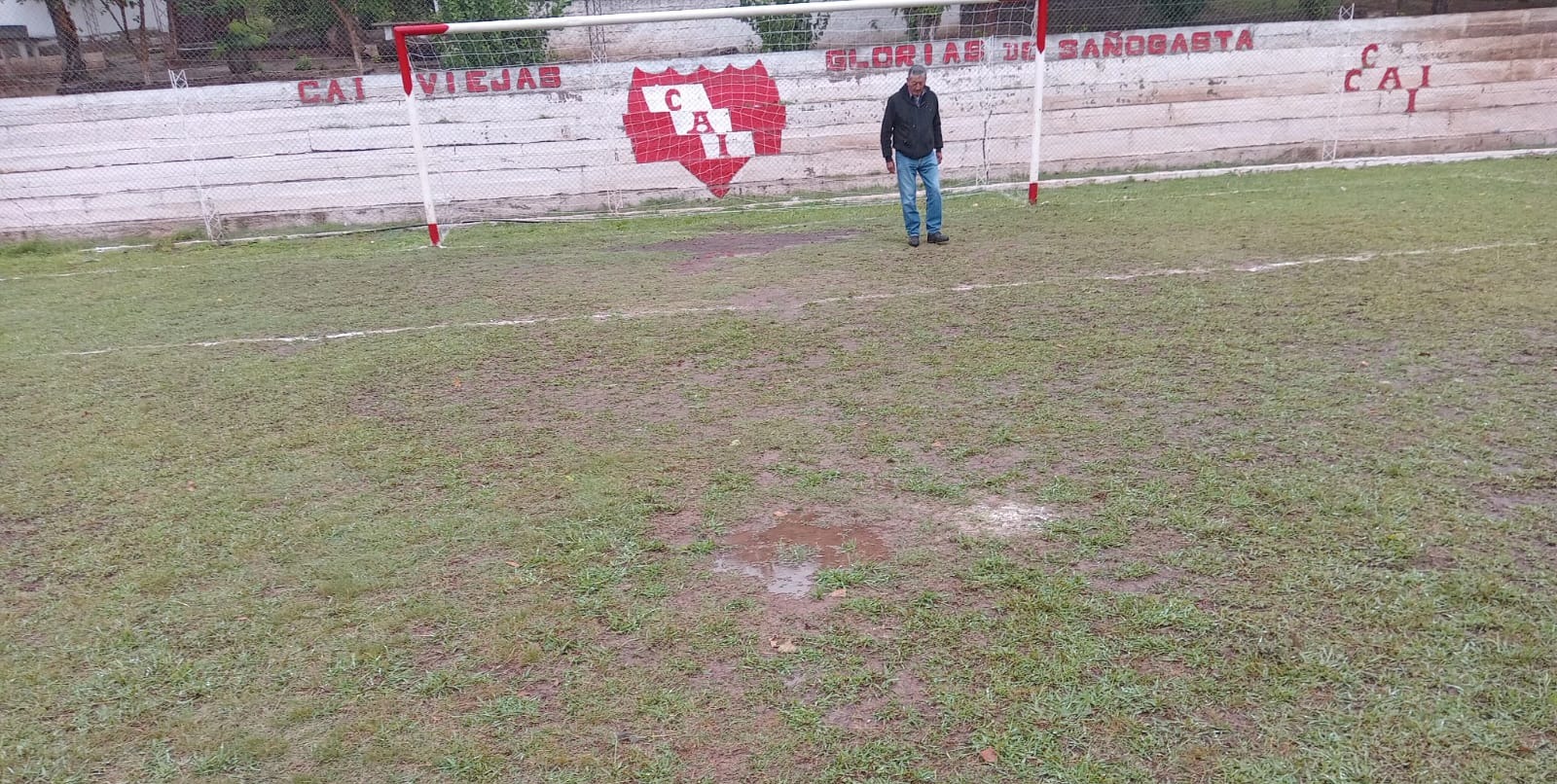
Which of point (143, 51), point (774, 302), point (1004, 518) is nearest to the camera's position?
point (1004, 518)

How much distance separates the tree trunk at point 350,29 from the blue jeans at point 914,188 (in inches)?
303

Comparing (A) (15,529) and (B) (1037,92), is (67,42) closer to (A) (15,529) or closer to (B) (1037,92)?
(A) (15,529)

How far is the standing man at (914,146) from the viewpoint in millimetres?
9562

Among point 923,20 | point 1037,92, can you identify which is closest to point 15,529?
point 1037,92

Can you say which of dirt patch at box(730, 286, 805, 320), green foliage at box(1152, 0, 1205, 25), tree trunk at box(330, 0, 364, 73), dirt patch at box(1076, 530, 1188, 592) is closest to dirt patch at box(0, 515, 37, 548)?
dirt patch at box(1076, 530, 1188, 592)

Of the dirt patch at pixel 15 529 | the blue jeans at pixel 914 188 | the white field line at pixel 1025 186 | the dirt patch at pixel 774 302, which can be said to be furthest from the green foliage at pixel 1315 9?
the dirt patch at pixel 15 529

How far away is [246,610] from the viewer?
369 centimetres

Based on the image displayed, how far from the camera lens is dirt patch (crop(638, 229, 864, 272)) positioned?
979cm

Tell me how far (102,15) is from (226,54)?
246 centimetres

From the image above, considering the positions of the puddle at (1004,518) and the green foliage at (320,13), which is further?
the green foliage at (320,13)

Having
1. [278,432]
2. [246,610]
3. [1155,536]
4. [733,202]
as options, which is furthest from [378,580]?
[733,202]

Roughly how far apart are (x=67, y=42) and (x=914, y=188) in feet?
39.8

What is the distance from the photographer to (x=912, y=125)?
9570 millimetres

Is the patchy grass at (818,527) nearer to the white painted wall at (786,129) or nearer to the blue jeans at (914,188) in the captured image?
the blue jeans at (914,188)
